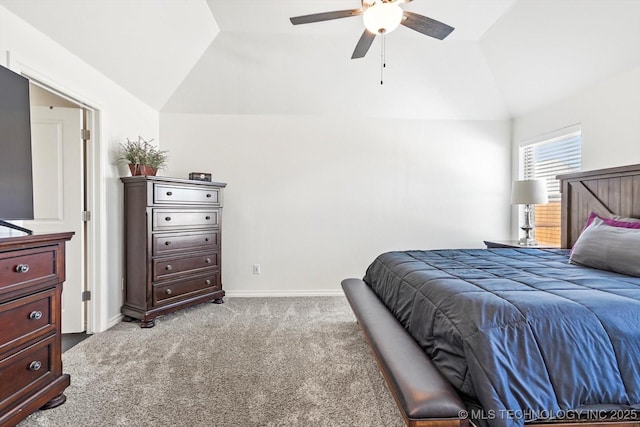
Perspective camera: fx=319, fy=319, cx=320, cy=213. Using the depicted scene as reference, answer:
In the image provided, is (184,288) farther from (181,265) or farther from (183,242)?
(183,242)

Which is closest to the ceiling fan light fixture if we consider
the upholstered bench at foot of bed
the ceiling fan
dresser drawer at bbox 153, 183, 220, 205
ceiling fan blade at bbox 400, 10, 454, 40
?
the ceiling fan

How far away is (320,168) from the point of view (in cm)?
415

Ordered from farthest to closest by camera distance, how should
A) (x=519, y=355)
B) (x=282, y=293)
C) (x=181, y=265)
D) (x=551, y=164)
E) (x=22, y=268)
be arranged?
(x=282, y=293)
(x=551, y=164)
(x=181, y=265)
(x=22, y=268)
(x=519, y=355)

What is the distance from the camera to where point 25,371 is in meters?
1.62

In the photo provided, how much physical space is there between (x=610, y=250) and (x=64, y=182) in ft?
14.0

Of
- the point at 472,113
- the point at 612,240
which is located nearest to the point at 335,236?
the point at 472,113

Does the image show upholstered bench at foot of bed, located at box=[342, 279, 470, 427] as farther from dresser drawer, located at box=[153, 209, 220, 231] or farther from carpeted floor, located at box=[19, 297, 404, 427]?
dresser drawer, located at box=[153, 209, 220, 231]

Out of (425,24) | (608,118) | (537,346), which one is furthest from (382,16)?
(608,118)

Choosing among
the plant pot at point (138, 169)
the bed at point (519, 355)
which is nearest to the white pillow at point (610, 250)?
the bed at point (519, 355)

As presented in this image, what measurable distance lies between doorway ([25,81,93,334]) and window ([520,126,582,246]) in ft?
15.6

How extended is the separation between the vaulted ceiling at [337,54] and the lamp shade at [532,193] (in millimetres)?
995

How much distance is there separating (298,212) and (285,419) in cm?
270

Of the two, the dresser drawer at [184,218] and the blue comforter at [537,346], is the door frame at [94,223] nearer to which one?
the dresser drawer at [184,218]

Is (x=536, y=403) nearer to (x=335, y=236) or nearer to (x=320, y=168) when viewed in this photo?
(x=335, y=236)
